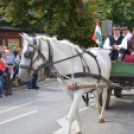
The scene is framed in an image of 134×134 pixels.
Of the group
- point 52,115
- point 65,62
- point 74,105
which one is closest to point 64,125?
point 52,115

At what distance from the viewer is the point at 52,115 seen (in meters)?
6.21

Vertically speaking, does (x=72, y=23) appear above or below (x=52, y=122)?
above

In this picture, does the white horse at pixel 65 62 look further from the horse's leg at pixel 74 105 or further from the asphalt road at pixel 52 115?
the asphalt road at pixel 52 115

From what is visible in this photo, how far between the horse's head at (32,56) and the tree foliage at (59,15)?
8069mm

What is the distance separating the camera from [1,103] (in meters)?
8.05

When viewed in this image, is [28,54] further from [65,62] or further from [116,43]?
Answer: [116,43]

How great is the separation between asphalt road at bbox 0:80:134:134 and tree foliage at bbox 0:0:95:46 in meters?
4.91

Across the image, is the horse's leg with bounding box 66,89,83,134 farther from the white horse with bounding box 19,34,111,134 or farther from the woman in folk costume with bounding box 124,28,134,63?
the woman in folk costume with bounding box 124,28,134,63

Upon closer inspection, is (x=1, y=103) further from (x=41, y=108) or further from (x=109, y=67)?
(x=109, y=67)

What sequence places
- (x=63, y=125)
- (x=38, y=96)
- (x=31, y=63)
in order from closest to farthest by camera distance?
1. (x=31, y=63)
2. (x=63, y=125)
3. (x=38, y=96)

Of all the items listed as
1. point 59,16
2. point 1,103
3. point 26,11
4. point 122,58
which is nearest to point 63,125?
point 122,58

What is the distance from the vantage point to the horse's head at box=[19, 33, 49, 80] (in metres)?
4.14

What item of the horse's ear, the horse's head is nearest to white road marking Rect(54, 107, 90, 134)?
the horse's head

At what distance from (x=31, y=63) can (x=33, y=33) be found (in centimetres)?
1293
